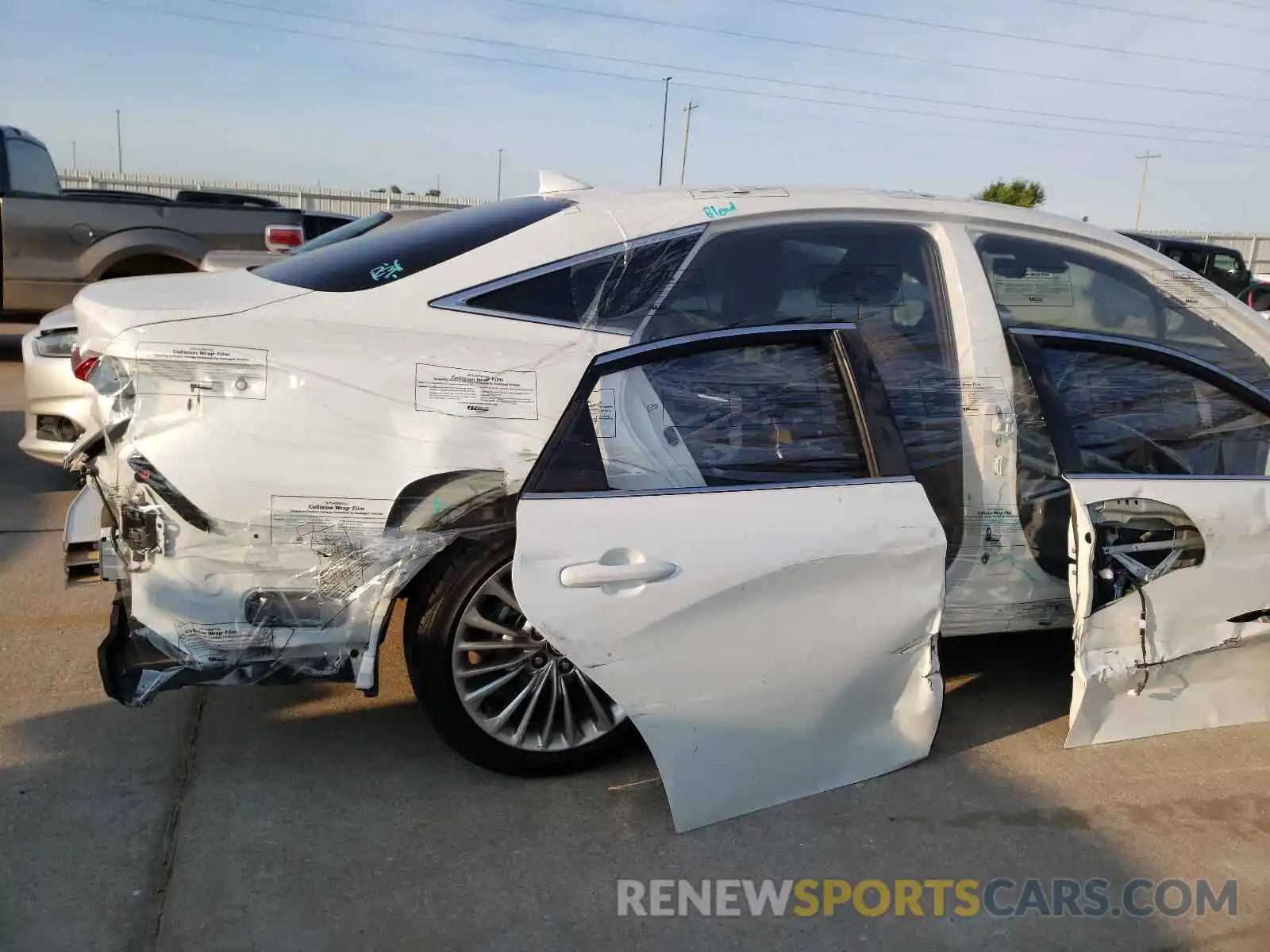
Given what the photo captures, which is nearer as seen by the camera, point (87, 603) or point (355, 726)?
point (355, 726)

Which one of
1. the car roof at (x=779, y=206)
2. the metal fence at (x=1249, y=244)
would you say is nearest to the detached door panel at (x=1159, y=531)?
the car roof at (x=779, y=206)

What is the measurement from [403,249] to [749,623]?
1.52m

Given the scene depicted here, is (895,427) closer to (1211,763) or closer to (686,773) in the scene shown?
(686,773)

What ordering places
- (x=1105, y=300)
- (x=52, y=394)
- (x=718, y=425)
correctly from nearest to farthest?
(x=718, y=425) → (x=1105, y=300) → (x=52, y=394)

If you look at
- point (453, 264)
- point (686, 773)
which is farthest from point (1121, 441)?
point (453, 264)

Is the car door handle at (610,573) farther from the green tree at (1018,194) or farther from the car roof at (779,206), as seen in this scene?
the green tree at (1018,194)

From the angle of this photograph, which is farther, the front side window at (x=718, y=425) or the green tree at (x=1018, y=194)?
the green tree at (x=1018, y=194)

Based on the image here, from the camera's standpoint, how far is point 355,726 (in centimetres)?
340

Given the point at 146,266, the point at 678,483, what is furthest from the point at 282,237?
the point at 678,483

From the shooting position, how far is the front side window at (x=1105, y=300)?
3.45 m

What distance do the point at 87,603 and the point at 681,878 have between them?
2.93 meters

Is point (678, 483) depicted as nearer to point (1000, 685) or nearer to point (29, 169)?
point (1000, 685)

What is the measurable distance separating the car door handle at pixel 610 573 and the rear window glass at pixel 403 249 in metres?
1.00

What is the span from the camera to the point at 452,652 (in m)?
2.92
